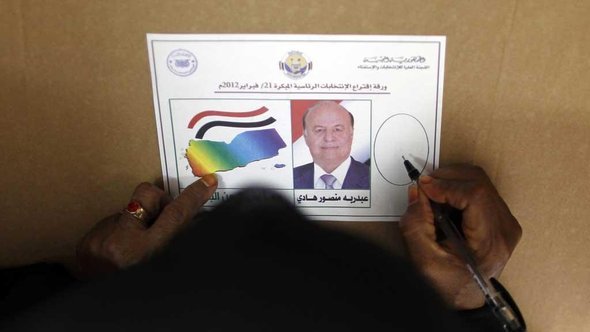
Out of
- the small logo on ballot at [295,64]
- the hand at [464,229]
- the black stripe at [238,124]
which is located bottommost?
the hand at [464,229]

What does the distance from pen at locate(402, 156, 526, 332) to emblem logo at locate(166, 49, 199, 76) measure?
0.28 meters

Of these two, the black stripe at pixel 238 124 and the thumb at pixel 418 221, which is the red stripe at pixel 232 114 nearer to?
the black stripe at pixel 238 124

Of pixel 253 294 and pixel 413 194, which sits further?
pixel 413 194

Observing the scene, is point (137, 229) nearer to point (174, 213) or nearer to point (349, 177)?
point (174, 213)

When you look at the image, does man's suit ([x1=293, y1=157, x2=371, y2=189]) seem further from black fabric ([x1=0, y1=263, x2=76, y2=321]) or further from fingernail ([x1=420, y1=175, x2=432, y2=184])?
black fabric ([x1=0, y1=263, x2=76, y2=321])

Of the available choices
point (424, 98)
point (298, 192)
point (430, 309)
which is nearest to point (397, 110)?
point (424, 98)

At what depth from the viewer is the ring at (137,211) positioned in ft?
1.92

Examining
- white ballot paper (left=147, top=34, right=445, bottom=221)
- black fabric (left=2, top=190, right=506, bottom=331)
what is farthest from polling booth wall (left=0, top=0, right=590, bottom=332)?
black fabric (left=2, top=190, right=506, bottom=331)

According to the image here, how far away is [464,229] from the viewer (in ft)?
1.86

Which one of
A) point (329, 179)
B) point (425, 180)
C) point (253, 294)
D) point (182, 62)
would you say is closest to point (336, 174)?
point (329, 179)

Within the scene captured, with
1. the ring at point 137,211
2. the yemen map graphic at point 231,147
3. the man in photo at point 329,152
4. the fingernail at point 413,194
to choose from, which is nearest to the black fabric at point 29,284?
the ring at point 137,211

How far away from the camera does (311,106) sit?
0.58 metres

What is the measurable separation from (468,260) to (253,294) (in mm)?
343

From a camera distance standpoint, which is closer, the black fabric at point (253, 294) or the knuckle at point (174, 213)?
the black fabric at point (253, 294)
